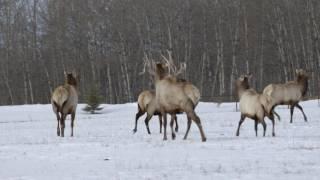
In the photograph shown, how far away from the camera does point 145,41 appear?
59.2m

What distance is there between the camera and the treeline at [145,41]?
56.2 metres

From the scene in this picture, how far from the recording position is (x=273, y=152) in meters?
13.4

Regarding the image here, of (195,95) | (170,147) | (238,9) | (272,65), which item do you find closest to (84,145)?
(170,147)

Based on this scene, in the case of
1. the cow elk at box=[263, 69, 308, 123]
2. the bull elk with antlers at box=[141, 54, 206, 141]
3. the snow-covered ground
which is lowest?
the snow-covered ground

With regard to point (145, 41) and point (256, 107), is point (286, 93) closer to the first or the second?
point (256, 107)

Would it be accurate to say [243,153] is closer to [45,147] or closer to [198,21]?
[45,147]

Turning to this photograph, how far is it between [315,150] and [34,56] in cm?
5323

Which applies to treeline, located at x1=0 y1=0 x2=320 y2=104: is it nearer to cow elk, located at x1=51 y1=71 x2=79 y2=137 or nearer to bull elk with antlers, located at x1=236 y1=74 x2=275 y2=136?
cow elk, located at x1=51 y1=71 x2=79 y2=137

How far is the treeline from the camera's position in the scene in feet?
184

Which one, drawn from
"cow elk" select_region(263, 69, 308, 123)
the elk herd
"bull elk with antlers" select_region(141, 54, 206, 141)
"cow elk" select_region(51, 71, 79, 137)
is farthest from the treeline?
"bull elk with antlers" select_region(141, 54, 206, 141)

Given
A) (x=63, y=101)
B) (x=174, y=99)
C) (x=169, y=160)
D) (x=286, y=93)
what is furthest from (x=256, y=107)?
(x=286, y=93)

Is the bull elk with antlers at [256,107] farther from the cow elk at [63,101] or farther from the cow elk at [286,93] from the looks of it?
the cow elk at [286,93]

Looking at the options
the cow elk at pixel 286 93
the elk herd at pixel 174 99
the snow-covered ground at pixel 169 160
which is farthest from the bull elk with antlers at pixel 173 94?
the cow elk at pixel 286 93

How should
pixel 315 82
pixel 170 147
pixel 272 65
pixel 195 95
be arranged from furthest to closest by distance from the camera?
pixel 272 65 < pixel 315 82 < pixel 195 95 < pixel 170 147
